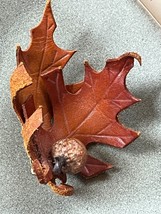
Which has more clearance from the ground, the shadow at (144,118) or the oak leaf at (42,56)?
the oak leaf at (42,56)

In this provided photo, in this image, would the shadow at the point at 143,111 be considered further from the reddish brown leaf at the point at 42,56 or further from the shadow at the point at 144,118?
the reddish brown leaf at the point at 42,56

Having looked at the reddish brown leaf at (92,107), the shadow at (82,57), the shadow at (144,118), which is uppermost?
the shadow at (82,57)

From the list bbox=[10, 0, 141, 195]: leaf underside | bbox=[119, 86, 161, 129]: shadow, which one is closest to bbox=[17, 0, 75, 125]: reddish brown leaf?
bbox=[10, 0, 141, 195]: leaf underside

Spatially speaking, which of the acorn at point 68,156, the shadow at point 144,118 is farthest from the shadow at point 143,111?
the acorn at point 68,156

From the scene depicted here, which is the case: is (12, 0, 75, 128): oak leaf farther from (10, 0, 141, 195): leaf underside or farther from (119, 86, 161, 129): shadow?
(119, 86, 161, 129): shadow

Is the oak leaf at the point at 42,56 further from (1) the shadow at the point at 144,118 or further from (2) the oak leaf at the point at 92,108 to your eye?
(1) the shadow at the point at 144,118

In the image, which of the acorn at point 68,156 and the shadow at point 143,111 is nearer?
the acorn at point 68,156
